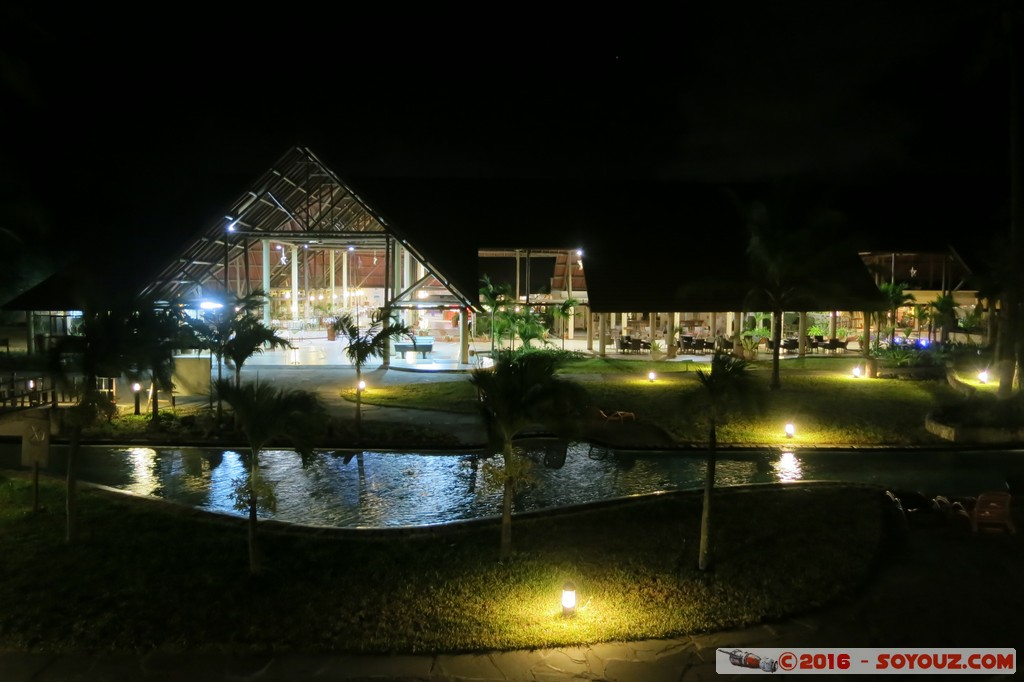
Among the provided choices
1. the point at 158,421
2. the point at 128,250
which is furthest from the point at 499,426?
the point at 128,250

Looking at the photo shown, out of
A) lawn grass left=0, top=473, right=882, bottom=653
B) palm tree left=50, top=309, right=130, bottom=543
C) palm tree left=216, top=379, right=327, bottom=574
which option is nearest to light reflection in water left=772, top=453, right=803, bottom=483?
lawn grass left=0, top=473, right=882, bottom=653

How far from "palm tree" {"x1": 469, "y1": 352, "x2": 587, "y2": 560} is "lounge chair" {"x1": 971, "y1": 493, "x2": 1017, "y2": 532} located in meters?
4.94

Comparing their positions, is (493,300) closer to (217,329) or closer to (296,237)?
(296,237)

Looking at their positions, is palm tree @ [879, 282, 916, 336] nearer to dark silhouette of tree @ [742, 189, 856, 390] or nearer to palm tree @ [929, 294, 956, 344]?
palm tree @ [929, 294, 956, 344]

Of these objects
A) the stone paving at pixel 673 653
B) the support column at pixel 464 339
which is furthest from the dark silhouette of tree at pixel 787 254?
the stone paving at pixel 673 653

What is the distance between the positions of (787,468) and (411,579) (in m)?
7.40

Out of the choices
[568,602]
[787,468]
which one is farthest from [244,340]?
[787,468]

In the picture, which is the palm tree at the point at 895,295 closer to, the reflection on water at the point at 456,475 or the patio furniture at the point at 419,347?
the reflection on water at the point at 456,475

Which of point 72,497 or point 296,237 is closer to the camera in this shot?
point 72,497

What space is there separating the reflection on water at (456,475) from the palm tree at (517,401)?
1.48m

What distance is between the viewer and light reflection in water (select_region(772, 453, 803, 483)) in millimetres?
10898

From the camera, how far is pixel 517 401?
688 cm

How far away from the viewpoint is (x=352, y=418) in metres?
14.8

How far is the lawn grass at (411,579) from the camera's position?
18.4ft
